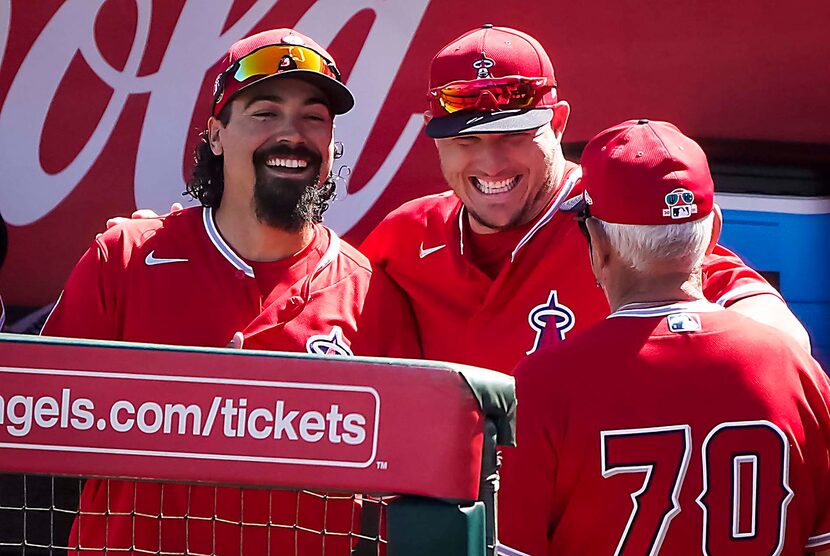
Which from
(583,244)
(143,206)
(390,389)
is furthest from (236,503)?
(143,206)

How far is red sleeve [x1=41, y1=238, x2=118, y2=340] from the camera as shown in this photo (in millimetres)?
2355

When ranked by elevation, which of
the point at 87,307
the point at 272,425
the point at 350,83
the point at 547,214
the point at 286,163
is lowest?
the point at 272,425

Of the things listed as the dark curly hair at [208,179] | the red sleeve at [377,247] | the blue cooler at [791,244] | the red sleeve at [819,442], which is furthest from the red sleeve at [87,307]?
the blue cooler at [791,244]

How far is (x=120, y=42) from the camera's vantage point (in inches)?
142

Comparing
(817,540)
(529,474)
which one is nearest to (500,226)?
(529,474)

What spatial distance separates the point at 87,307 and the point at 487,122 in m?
0.92

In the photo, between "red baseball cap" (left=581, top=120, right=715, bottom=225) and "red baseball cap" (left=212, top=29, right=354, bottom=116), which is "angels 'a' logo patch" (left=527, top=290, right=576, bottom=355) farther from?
"red baseball cap" (left=212, top=29, right=354, bottom=116)

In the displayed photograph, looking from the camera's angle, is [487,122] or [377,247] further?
[377,247]

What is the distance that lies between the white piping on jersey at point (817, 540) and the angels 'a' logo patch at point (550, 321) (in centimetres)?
68

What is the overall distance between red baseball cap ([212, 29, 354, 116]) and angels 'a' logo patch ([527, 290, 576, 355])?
67cm

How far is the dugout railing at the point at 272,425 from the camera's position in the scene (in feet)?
4.05

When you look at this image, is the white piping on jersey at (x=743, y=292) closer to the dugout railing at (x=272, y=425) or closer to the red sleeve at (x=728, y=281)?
the red sleeve at (x=728, y=281)

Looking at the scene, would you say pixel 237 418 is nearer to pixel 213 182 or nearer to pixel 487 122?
pixel 487 122

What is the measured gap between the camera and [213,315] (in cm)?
242
